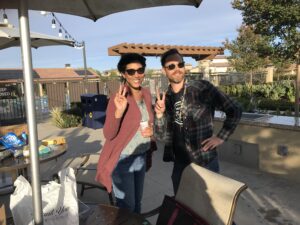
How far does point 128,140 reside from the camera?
239 cm

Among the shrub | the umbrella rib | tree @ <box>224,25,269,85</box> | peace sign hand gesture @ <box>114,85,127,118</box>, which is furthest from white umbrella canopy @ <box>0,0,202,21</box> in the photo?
tree @ <box>224,25,269,85</box>

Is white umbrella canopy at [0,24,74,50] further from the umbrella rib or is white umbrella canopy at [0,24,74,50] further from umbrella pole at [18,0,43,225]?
umbrella pole at [18,0,43,225]

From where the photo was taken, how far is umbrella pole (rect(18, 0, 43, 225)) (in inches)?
47.5

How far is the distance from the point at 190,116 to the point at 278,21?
11.5 m

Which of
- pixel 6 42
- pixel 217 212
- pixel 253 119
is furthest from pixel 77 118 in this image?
pixel 217 212

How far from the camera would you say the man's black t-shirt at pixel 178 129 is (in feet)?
8.20

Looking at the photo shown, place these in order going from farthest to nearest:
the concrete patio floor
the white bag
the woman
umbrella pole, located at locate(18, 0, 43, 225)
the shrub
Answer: the shrub < the concrete patio floor < the woman < the white bag < umbrella pole, located at locate(18, 0, 43, 225)

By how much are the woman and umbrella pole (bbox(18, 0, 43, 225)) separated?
104 centimetres

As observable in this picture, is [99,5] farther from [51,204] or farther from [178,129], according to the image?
[51,204]

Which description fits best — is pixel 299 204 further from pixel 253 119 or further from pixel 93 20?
pixel 93 20

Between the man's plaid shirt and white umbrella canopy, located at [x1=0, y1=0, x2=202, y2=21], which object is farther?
the man's plaid shirt

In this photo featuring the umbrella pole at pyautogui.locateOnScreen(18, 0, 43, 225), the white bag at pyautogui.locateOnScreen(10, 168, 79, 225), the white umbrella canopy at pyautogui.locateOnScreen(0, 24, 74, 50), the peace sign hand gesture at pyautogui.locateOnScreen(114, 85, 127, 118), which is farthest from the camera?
the white umbrella canopy at pyautogui.locateOnScreen(0, 24, 74, 50)

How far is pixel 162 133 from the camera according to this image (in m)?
2.57

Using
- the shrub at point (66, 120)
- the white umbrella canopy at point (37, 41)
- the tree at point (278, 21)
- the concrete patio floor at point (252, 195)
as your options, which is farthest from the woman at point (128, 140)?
the tree at point (278, 21)
